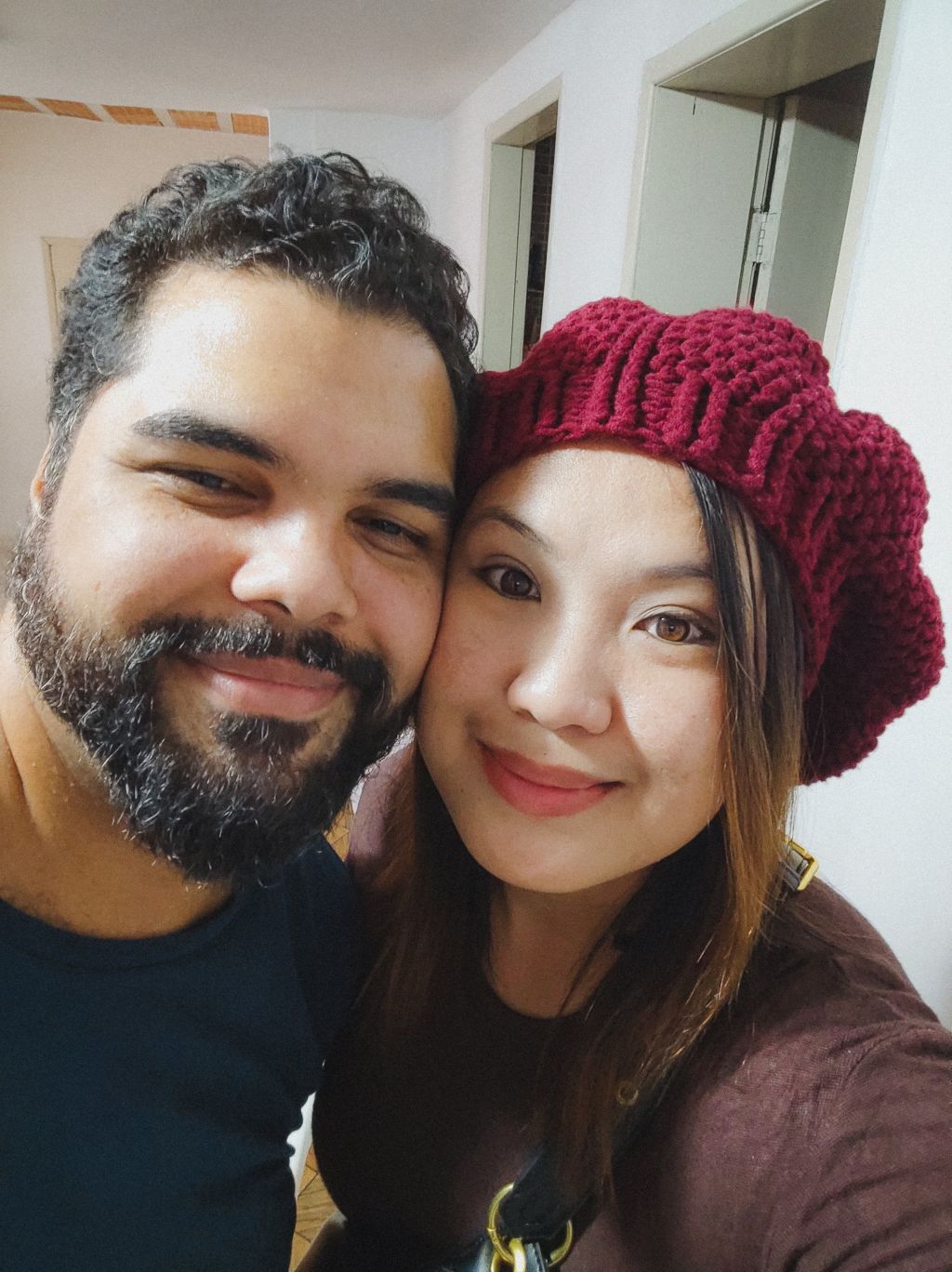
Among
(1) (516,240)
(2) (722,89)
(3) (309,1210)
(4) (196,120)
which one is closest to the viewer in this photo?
(3) (309,1210)

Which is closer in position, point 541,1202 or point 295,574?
point 295,574

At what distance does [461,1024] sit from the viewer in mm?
948

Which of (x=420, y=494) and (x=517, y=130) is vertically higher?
A: (x=517, y=130)

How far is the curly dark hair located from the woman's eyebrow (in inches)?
4.8

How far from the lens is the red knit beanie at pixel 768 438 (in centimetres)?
69

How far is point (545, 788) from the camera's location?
769mm

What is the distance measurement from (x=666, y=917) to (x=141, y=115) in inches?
267

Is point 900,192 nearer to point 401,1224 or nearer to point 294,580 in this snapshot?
point 294,580

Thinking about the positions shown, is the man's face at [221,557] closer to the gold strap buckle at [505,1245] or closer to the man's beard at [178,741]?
the man's beard at [178,741]

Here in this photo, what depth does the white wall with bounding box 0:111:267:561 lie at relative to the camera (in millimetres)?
6219

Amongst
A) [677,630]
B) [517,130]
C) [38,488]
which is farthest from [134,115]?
[677,630]

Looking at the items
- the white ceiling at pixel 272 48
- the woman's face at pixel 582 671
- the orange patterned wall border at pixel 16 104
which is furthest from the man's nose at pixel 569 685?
the orange patterned wall border at pixel 16 104

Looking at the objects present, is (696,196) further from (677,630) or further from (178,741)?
(178,741)

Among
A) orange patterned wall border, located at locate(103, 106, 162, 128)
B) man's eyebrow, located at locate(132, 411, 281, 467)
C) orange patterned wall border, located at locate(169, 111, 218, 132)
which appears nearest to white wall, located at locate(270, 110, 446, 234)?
orange patterned wall border, located at locate(169, 111, 218, 132)
